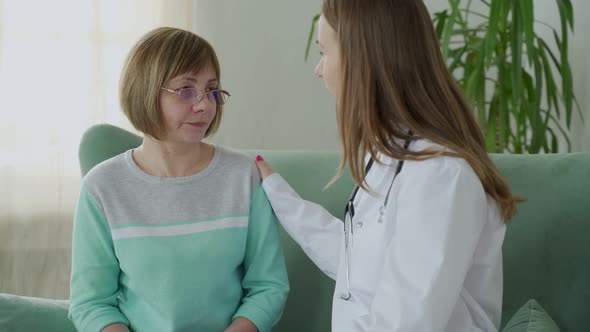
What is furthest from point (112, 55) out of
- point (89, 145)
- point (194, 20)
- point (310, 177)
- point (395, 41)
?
point (395, 41)

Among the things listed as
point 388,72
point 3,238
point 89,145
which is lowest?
point 3,238

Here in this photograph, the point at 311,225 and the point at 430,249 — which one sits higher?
the point at 430,249

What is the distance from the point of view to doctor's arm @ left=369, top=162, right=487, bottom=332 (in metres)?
1.00

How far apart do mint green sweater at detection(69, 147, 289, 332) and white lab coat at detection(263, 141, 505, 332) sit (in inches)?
13.1

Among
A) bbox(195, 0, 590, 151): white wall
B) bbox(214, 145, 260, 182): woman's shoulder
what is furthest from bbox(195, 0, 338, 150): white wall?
bbox(214, 145, 260, 182): woman's shoulder

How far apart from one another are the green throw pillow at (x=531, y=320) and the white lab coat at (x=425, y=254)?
0.38 ft

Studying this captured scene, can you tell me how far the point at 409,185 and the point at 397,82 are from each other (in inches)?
7.1

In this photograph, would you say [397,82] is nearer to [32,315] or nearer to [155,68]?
[155,68]

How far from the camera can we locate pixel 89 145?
5.43 feet

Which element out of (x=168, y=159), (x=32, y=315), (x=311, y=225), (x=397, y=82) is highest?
(x=397, y=82)

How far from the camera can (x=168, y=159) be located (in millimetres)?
1525

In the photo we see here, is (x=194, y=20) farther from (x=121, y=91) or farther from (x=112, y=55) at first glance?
(x=121, y=91)

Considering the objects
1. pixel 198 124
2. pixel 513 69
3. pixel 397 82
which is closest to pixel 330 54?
pixel 397 82

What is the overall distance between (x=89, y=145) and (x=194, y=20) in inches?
57.1
